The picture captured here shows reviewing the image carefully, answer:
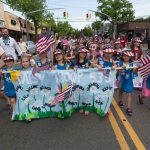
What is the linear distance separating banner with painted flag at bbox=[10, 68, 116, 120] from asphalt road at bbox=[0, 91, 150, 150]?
Result: 0.70 ft

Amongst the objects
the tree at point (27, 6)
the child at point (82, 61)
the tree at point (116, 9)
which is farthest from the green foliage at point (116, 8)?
the child at point (82, 61)

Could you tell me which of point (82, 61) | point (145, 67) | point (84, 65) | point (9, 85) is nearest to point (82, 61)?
point (82, 61)

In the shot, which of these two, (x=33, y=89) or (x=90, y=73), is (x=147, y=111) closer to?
(x=90, y=73)

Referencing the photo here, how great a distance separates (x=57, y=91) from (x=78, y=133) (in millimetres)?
1239

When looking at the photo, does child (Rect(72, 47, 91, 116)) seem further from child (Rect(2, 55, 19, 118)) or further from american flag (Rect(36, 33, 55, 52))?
child (Rect(2, 55, 19, 118))

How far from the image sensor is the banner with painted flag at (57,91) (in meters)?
6.64

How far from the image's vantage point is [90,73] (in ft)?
22.4

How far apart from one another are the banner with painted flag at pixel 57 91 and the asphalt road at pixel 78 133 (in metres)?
0.21

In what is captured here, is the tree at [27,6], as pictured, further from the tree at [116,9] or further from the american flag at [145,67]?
the american flag at [145,67]

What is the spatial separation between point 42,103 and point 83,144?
179 cm

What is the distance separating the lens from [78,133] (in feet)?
19.0

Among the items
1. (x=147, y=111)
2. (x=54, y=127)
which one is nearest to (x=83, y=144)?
(x=54, y=127)

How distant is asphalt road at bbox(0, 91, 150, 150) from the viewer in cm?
519

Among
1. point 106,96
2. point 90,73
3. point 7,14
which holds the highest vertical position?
point 7,14
